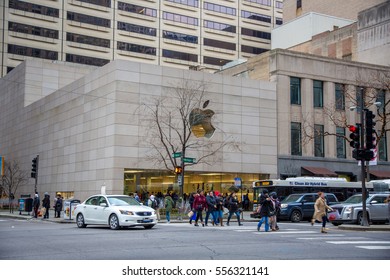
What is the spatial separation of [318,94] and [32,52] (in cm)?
4047

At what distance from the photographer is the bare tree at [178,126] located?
4528 cm

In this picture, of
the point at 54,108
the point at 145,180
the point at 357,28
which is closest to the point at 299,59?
the point at 357,28

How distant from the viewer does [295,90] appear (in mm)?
51125

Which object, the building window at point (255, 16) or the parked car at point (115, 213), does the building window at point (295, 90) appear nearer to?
the parked car at point (115, 213)

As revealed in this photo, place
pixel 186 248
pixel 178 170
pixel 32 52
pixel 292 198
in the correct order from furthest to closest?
1. pixel 32 52
2. pixel 178 170
3. pixel 292 198
4. pixel 186 248

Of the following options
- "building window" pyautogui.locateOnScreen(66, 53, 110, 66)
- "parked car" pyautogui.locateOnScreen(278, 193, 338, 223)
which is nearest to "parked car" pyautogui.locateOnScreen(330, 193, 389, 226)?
"parked car" pyautogui.locateOnScreen(278, 193, 338, 223)

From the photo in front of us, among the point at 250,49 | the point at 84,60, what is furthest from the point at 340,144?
the point at 250,49

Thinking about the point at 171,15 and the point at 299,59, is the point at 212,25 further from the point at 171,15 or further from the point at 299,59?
the point at 299,59

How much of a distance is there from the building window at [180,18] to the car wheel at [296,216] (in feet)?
187

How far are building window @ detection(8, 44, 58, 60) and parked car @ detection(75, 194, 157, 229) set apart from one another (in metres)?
53.4

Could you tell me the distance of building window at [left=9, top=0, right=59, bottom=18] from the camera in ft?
233

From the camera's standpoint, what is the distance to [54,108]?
56281mm

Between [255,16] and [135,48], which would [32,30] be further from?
[255,16]
